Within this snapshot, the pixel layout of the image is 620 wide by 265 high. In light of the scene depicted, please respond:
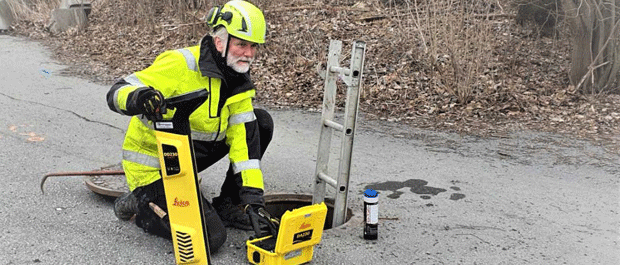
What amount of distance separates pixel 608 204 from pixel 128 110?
3610 mm

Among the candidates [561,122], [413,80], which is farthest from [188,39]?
[561,122]

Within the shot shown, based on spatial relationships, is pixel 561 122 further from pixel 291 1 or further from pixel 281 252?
pixel 291 1

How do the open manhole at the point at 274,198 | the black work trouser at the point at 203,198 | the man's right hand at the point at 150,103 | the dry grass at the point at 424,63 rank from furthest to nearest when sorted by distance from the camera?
the dry grass at the point at 424,63 → the open manhole at the point at 274,198 → the black work trouser at the point at 203,198 → the man's right hand at the point at 150,103

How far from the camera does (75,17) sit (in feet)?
48.3

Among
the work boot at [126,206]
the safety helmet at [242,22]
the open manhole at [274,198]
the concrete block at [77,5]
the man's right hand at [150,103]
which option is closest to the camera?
the man's right hand at [150,103]

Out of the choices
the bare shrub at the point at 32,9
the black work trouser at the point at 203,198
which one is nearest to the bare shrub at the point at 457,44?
the black work trouser at the point at 203,198

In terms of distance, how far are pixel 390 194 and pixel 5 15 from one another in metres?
14.4

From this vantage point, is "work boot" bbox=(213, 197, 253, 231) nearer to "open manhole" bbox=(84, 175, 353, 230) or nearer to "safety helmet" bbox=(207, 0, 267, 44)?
"open manhole" bbox=(84, 175, 353, 230)

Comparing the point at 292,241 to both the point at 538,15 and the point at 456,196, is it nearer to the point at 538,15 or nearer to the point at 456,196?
the point at 456,196

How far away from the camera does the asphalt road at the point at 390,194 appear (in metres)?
3.95

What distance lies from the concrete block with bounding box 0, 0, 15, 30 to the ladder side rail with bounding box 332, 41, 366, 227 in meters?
14.2

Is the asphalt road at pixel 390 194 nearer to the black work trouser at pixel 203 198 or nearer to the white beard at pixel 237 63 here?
the black work trouser at pixel 203 198

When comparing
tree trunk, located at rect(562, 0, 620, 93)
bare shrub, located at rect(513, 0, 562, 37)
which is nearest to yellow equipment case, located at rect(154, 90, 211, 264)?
tree trunk, located at rect(562, 0, 620, 93)

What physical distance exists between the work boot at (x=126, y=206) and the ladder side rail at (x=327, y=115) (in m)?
1.24
